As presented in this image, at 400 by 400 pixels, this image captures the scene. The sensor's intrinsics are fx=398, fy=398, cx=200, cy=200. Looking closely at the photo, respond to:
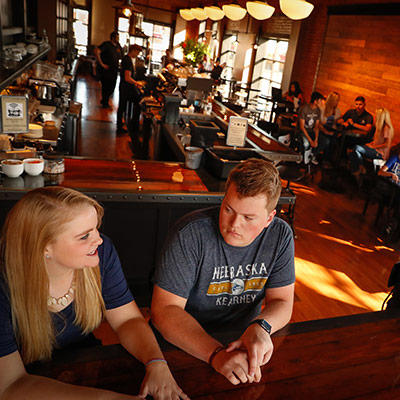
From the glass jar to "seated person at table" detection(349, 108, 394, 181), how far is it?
4.92 meters

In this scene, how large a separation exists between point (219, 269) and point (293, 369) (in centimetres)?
51

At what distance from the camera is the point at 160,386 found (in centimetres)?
111

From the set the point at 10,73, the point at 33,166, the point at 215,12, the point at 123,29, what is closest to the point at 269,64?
the point at 215,12

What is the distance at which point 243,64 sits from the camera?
46.8ft

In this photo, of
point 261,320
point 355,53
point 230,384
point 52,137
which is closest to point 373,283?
point 261,320

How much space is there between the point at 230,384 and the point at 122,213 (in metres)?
1.97

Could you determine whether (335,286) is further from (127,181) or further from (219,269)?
(219,269)

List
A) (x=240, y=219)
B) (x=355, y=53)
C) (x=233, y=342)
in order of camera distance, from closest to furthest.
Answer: (x=233, y=342)
(x=240, y=219)
(x=355, y=53)

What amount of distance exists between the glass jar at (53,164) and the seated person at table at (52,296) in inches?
56.7

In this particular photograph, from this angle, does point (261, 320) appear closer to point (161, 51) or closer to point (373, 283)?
point (373, 283)

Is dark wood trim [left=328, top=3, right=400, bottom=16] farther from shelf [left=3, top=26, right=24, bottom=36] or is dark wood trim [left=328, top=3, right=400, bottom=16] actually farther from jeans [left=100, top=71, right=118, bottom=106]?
shelf [left=3, top=26, right=24, bottom=36]

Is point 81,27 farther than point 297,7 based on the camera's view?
Yes

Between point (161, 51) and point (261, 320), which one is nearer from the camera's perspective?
point (261, 320)

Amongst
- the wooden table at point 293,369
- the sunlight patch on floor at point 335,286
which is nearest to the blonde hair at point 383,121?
the sunlight patch on floor at point 335,286
